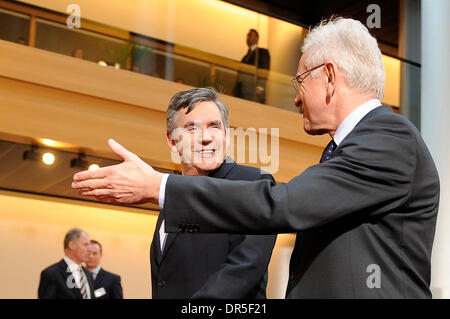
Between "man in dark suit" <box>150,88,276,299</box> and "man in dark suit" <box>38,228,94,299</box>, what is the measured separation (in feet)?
15.3

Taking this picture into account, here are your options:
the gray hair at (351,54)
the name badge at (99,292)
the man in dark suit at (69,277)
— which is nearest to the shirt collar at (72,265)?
the man in dark suit at (69,277)

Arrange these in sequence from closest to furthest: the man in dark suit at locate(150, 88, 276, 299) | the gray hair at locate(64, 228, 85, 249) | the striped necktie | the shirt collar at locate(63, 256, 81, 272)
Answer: the man in dark suit at locate(150, 88, 276, 299) < the striped necktie < the shirt collar at locate(63, 256, 81, 272) < the gray hair at locate(64, 228, 85, 249)

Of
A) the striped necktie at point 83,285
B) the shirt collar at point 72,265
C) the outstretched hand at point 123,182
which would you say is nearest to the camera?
the outstretched hand at point 123,182

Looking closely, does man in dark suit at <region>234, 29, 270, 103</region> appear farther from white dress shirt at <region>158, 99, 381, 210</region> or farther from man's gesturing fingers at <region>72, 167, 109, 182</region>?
man's gesturing fingers at <region>72, 167, 109, 182</region>

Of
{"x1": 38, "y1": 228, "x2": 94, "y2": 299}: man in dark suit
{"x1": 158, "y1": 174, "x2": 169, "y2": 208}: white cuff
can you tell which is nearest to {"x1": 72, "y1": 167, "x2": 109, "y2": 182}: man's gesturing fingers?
{"x1": 158, "y1": 174, "x2": 169, "y2": 208}: white cuff

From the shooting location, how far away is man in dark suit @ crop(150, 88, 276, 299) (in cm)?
220

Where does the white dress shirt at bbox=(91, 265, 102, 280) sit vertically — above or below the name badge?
above

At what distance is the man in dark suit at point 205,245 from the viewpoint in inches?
86.6

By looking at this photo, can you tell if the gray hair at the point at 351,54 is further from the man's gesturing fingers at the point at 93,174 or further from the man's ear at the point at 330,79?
the man's gesturing fingers at the point at 93,174

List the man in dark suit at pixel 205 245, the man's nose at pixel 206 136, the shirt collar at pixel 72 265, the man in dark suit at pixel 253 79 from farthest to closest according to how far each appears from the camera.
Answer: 1. the man in dark suit at pixel 253 79
2. the shirt collar at pixel 72 265
3. the man's nose at pixel 206 136
4. the man in dark suit at pixel 205 245

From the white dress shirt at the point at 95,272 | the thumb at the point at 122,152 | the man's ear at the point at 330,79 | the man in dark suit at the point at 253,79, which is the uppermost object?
the man in dark suit at the point at 253,79
